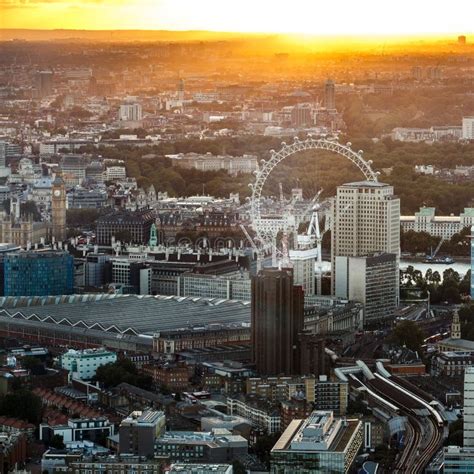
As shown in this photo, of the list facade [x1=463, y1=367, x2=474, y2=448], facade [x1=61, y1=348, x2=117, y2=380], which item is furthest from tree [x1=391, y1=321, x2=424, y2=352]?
facade [x1=463, y1=367, x2=474, y2=448]

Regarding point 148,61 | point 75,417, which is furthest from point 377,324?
point 148,61

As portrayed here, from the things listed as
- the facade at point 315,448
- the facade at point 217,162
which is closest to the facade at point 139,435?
the facade at point 315,448

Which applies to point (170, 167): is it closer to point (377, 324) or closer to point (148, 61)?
point (148, 61)

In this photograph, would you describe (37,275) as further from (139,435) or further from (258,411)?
(139,435)

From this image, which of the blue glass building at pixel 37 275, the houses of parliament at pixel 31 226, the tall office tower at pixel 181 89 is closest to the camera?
the blue glass building at pixel 37 275

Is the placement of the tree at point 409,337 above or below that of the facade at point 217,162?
below

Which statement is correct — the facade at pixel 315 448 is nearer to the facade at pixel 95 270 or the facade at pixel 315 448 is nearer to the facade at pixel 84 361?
the facade at pixel 84 361

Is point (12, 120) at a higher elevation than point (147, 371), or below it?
higher

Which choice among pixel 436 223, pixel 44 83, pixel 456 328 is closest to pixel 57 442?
pixel 456 328
